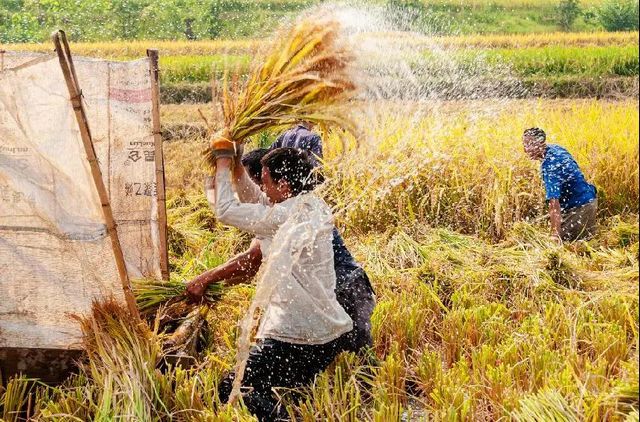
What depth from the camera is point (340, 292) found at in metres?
3.45

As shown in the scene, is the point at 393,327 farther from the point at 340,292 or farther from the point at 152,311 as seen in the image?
the point at 152,311

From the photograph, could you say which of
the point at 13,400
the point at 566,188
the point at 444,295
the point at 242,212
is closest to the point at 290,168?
the point at 242,212

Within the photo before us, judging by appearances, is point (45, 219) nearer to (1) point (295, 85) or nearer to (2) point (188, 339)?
(2) point (188, 339)

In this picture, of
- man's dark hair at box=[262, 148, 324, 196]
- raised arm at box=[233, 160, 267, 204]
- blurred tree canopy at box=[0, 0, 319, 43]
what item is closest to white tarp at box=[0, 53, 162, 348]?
raised arm at box=[233, 160, 267, 204]

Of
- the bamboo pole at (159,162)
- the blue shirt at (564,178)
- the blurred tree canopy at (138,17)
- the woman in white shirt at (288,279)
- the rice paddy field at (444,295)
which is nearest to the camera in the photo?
the rice paddy field at (444,295)

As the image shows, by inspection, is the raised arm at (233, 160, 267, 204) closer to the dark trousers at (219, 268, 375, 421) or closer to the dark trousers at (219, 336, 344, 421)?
the dark trousers at (219, 268, 375, 421)

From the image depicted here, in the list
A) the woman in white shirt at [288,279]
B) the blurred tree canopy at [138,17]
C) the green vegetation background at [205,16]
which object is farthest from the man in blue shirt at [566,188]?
the blurred tree canopy at [138,17]

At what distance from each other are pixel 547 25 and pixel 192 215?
2894 cm

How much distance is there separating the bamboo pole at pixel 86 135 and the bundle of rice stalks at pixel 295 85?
52 cm

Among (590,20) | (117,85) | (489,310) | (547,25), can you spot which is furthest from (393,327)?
(547,25)

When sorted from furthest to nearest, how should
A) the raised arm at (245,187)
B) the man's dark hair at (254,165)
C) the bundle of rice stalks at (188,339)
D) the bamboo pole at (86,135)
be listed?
the man's dark hair at (254,165)
the raised arm at (245,187)
the bundle of rice stalks at (188,339)
the bamboo pole at (86,135)

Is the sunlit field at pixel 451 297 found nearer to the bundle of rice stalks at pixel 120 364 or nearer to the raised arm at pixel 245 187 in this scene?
the bundle of rice stalks at pixel 120 364

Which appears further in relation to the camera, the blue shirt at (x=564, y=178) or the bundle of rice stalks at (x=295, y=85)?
the blue shirt at (x=564, y=178)

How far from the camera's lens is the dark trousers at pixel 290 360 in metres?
3.13
